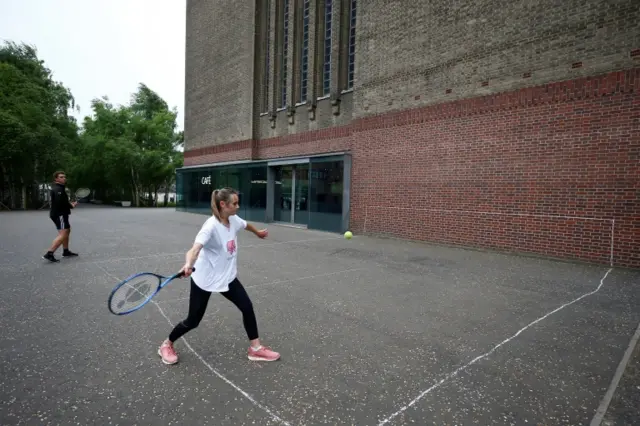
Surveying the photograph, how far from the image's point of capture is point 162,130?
40281mm

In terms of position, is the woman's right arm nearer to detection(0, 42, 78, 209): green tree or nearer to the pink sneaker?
the pink sneaker

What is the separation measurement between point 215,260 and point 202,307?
45 centimetres

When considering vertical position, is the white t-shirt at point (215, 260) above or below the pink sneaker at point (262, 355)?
above

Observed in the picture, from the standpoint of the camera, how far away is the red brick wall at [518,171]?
8.35m

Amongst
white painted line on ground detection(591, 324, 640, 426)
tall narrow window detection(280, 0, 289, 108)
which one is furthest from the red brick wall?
tall narrow window detection(280, 0, 289, 108)

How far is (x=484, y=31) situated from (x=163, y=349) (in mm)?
11416

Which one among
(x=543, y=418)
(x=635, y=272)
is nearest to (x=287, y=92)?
(x=635, y=272)

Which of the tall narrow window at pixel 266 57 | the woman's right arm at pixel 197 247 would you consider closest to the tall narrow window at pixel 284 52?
the tall narrow window at pixel 266 57

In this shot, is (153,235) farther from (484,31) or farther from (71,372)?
(484,31)

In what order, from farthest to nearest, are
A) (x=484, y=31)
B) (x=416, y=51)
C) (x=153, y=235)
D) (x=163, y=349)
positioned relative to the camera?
(x=153, y=235) → (x=416, y=51) → (x=484, y=31) → (x=163, y=349)

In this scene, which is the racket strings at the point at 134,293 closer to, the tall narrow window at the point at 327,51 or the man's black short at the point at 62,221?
the man's black short at the point at 62,221

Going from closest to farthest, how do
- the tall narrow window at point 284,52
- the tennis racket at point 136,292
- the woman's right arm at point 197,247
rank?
the woman's right arm at point 197,247, the tennis racket at point 136,292, the tall narrow window at point 284,52

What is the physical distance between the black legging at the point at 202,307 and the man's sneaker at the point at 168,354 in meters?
0.07

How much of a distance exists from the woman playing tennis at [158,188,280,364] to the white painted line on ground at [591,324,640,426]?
8.44 ft
